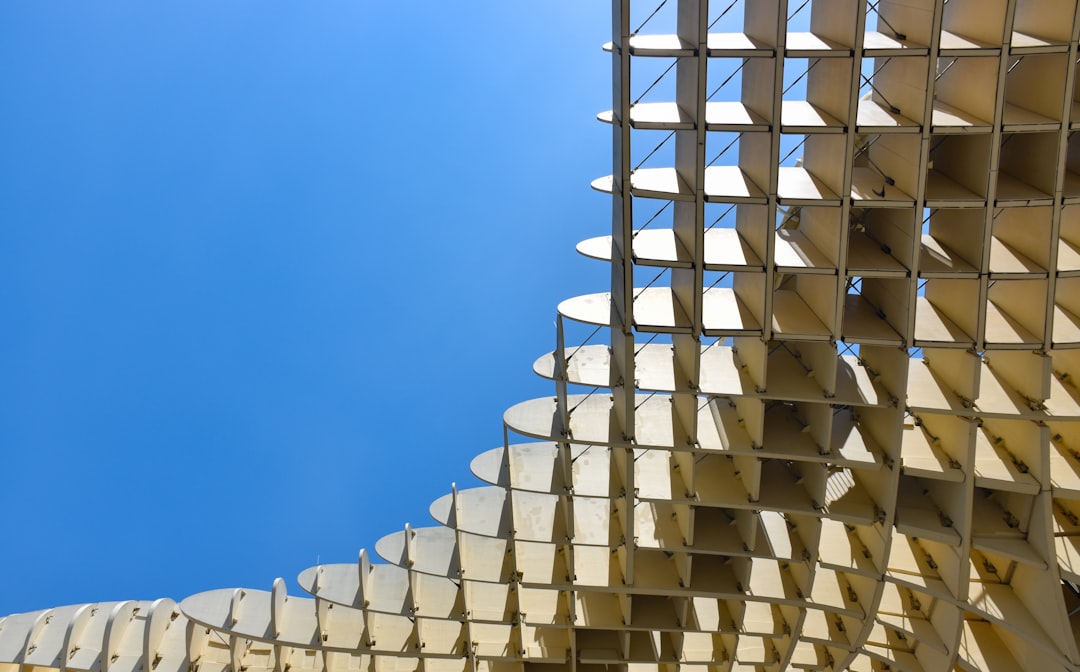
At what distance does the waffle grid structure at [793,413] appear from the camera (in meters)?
17.0

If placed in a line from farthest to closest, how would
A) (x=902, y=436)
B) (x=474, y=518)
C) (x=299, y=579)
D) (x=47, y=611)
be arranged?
(x=47, y=611), (x=299, y=579), (x=474, y=518), (x=902, y=436)

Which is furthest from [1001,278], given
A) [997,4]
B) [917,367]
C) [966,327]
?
[997,4]

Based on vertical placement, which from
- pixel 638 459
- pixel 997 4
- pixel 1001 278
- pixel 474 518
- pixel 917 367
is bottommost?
pixel 474 518

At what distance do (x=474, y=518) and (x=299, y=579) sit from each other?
6.19 m

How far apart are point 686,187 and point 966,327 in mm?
6728

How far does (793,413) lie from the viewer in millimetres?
22656

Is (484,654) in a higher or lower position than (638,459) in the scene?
lower

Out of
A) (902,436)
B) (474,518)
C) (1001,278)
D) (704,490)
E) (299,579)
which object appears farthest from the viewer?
(299,579)

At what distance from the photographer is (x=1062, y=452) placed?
20.7 m

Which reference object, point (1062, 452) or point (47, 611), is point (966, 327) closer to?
point (1062, 452)

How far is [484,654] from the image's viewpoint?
1106 inches

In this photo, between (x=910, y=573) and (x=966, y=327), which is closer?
(x=966, y=327)

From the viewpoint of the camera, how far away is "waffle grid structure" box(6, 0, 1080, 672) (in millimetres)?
16984

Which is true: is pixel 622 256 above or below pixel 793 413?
above
